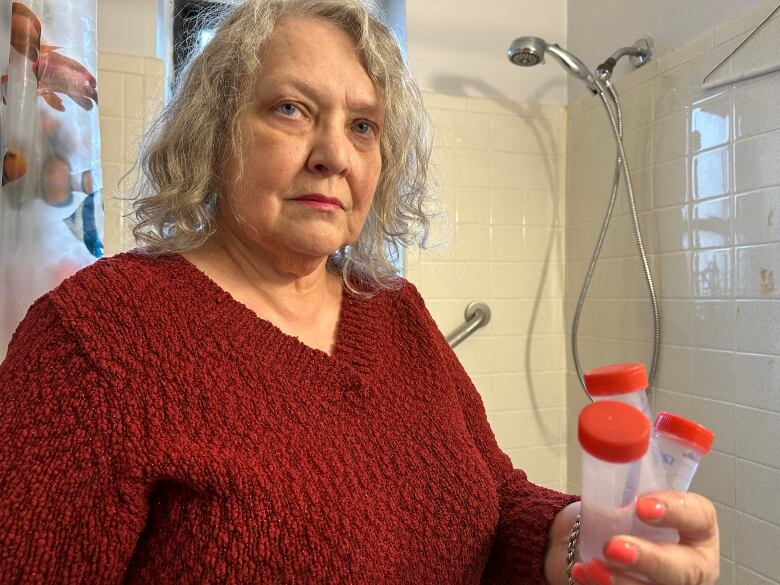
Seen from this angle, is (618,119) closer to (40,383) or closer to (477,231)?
(477,231)

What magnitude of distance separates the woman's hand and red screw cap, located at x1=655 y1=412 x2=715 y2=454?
0.13 ft

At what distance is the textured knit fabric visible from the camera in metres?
0.50

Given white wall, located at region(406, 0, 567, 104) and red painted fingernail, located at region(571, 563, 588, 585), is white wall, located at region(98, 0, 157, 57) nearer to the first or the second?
white wall, located at region(406, 0, 567, 104)

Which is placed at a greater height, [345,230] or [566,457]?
[345,230]

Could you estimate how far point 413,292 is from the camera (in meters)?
0.87

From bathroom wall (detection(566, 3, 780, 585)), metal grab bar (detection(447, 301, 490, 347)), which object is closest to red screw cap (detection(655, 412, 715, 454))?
bathroom wall (detection(566, 3, 780, 585))

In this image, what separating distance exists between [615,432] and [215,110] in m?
0.58

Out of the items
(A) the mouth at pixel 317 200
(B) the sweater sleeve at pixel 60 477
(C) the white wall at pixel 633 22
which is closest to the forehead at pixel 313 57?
(A) the mouth at pixel 317 200

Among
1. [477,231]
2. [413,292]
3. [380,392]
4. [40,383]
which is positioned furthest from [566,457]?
[40,383]

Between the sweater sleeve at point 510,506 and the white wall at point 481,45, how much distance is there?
0.97 metres

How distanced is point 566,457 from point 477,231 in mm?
729

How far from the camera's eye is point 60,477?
490 mm

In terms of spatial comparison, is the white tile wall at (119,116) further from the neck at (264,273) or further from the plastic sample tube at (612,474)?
the plastic sample tube at (612,474)

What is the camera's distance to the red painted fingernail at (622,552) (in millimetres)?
402
